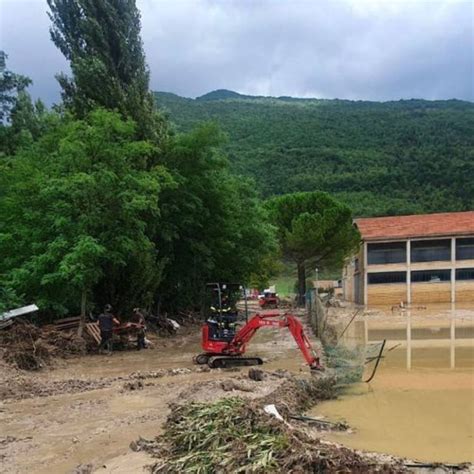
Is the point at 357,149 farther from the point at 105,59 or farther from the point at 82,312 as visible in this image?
the point at 82,312

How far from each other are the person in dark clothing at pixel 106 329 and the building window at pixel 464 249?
126 feet

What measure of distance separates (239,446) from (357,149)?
342 feet

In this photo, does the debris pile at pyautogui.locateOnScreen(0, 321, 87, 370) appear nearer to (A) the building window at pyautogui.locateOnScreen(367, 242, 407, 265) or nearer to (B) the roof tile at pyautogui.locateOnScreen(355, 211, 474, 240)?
(B) the roof tile at pyautogui.locateOnScreen(355, 211, 474, 240)

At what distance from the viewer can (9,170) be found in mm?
22141

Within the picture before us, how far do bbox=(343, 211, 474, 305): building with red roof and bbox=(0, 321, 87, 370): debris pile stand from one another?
3538 cm

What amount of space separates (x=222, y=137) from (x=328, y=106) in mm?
117137

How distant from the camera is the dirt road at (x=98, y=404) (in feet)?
26.6

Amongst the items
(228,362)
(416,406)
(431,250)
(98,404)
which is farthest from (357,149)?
(98,404)

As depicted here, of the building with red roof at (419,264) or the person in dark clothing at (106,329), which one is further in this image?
the building with red roof at (419,264)

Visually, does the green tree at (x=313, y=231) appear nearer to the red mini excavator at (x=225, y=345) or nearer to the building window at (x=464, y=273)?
the building window at (x=464, y=273)

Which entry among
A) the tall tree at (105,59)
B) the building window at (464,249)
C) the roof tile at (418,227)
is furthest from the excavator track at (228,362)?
the building window at (464,249)

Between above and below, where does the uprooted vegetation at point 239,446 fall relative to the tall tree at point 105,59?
below

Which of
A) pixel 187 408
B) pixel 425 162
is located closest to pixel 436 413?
pixel 187 408

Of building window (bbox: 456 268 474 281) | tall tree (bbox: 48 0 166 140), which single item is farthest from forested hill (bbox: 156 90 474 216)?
tall tree (bbox: 48 0 166 140)
